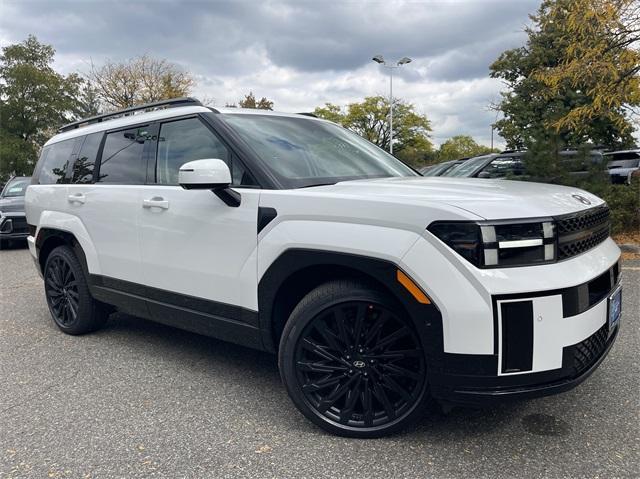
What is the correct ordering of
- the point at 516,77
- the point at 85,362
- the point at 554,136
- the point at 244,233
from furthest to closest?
the point at 516,77 < the point at 554,136 < the point at 85,362 < the point at 244,233

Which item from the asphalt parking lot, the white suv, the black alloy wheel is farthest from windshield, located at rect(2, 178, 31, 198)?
the white suv

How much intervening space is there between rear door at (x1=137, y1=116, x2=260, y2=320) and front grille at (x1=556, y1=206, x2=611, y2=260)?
1.51 m

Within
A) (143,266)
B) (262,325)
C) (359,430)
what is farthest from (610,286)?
(143,266)

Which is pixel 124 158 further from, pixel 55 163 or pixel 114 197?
pixel 55 163

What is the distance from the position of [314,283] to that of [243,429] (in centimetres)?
87

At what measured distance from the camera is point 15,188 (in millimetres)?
11781

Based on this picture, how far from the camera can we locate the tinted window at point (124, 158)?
11.8ft

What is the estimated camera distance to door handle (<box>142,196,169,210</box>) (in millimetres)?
3174

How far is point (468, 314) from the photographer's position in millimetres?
2021

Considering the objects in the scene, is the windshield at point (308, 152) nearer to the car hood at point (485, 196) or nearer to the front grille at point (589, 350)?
the car hood at point (485, 196)

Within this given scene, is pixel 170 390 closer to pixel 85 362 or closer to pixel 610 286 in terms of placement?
pixel 85 362

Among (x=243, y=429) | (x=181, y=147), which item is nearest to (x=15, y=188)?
(x=181, y=147)

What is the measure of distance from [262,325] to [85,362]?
5.86 feet

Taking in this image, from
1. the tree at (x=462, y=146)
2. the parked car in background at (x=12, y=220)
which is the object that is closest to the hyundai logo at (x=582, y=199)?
the parked car in background at (x=12, y=220)
